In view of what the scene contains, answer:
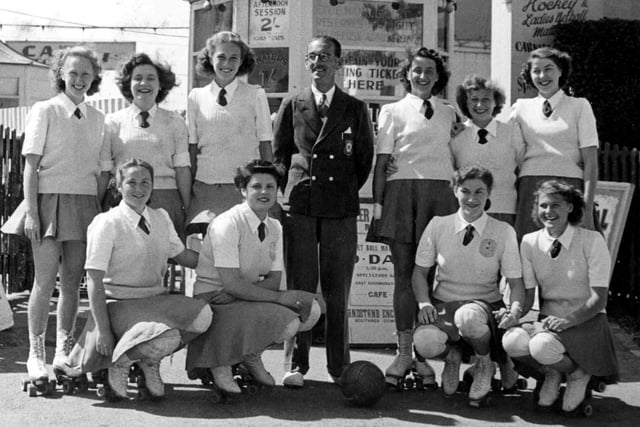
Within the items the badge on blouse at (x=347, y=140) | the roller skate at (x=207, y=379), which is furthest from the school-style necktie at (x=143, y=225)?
the badge on blouse at (x=347, y=140)

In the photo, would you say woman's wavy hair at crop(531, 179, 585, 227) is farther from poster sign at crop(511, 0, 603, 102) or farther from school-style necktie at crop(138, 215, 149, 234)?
poster sign at crop(511, 0, 603, 102)

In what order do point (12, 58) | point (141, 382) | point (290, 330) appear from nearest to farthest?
point (141, 382) < point (290, 330) < point (12, 58)

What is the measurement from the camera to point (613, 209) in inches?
345

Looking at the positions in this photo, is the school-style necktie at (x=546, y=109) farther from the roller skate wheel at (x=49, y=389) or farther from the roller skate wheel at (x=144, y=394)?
the roller skate wheel at (x=49, y=389)

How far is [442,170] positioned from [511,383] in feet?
4.53

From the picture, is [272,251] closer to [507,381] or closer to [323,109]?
[323,109]

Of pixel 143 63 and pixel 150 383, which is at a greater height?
pixel 143 63

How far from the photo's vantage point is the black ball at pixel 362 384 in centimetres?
507

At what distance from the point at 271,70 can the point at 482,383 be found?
11.5 feet

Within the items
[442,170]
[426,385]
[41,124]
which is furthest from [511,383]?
[41,124]

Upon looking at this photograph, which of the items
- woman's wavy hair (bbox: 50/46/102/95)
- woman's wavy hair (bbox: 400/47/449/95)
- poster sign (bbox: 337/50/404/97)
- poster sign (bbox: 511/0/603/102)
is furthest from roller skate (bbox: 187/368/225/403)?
poster sign (bbox: 511/0/603/102)

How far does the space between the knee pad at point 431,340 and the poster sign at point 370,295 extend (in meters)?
1.89

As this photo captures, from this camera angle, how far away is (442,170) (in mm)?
5801

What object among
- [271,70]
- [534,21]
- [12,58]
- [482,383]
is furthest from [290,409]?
[12,58]
